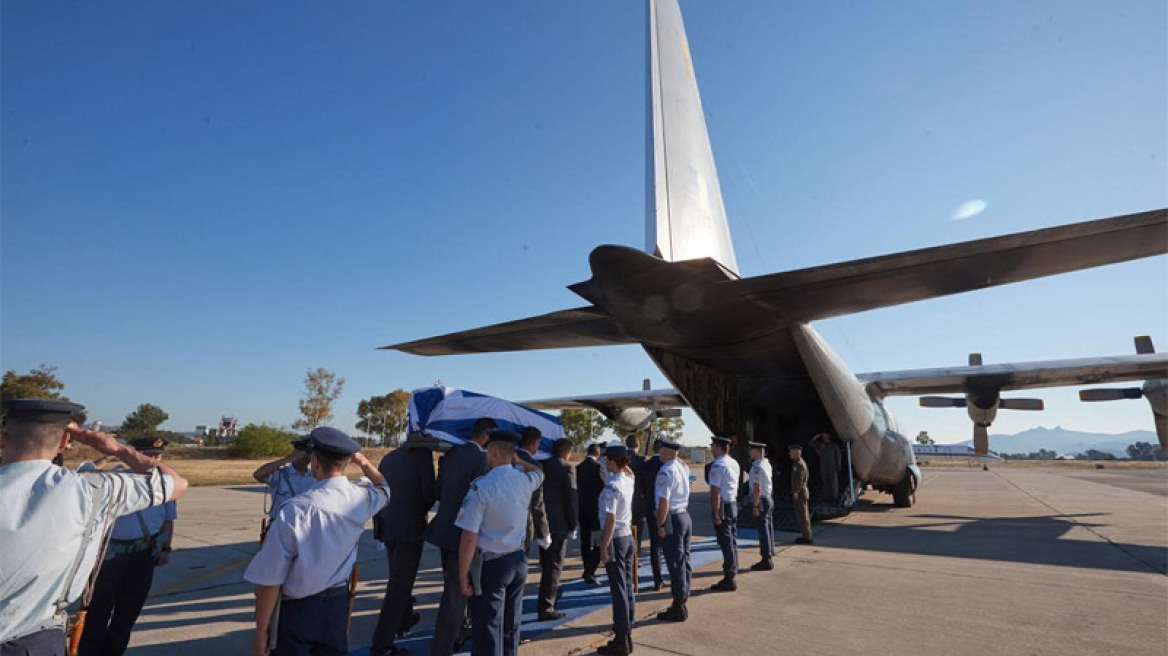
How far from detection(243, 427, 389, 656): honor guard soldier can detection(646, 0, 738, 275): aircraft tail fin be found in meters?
5.35

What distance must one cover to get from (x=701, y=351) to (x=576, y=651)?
Result: 7016 mm

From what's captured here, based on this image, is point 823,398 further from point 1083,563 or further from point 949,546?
point 1083,563

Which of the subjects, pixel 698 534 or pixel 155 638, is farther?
pixel 698 534

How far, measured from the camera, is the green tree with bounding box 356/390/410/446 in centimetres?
6219

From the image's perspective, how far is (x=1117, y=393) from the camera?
15.9 meters

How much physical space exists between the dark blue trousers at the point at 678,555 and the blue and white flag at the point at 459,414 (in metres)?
2.42

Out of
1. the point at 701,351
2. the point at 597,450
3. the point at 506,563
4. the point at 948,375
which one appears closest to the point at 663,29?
the point at 701,351

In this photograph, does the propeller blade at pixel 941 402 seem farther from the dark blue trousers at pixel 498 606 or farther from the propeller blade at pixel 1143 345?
the dark blue trousers at pixel 498 606

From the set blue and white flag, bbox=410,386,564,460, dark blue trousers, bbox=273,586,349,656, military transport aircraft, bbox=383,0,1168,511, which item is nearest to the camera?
dark blue trousers, bbox=273,586,349,656

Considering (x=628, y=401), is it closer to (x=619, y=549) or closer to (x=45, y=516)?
(x=619, y=549)

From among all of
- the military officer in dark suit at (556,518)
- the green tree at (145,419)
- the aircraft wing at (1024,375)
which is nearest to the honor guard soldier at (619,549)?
the military officer in dark suit at (556,518)

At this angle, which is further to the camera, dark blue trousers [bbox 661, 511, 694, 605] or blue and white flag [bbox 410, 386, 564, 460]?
blue and white flag [bbox 410, 386, 564, 460]

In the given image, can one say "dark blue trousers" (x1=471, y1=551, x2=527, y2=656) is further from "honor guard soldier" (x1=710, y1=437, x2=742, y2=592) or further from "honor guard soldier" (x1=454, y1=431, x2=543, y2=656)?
"honor guard soldier" (x1=710, y1=437, x2=742, y2=592)

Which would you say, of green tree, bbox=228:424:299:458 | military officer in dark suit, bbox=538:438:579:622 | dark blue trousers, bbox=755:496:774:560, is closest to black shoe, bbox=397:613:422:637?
military officer in dark suit, bbox=538:438:579:622
